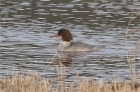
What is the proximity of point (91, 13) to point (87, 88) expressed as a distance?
13.1 m

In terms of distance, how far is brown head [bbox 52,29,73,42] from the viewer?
714 inches

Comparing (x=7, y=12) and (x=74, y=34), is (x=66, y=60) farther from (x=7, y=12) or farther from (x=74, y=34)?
(x=7, y=12)

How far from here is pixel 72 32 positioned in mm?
19453

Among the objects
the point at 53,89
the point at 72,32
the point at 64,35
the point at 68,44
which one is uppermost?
the point at 53,89

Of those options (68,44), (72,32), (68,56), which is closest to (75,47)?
(68,44)

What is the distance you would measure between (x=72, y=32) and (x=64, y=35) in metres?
1.02

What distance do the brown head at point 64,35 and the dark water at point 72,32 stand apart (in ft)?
0.92

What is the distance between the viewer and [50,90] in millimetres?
9555

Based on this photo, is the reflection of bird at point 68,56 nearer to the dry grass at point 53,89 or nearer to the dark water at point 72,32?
the dark water at point 72,32

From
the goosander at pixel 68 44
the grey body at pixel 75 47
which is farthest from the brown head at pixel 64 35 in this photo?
the grey body at pixel 75 47

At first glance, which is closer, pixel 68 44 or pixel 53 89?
pixel 53 89

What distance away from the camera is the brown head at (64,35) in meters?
18.1

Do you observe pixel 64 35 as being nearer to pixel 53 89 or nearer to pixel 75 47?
pixel 75 47

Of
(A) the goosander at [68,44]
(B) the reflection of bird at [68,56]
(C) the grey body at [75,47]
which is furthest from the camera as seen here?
(A) the goosander at [68,44]
